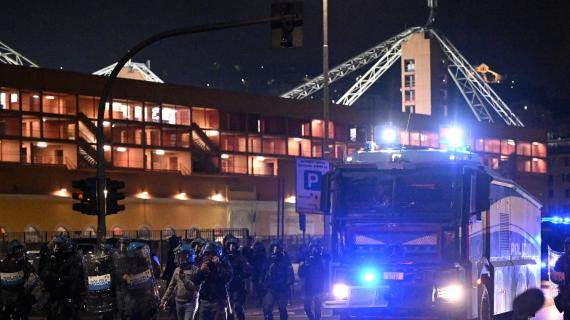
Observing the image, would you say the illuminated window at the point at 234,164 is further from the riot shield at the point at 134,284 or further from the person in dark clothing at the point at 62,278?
the riot shield at the point at 134,284

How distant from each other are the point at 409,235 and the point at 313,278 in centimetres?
530

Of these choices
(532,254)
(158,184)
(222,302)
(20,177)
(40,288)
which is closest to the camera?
(222,302)

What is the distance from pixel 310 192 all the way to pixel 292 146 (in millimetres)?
57794

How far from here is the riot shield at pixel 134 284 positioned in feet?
48.1

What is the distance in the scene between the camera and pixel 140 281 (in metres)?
14.7

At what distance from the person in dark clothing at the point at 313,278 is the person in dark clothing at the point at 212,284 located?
6069 mm

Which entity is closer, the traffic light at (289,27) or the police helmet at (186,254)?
the police helmet at (186,254)

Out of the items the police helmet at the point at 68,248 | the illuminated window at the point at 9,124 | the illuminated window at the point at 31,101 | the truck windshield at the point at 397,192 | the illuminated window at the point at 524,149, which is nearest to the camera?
the truck windshield at the point at 397,192

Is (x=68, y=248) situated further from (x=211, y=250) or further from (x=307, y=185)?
(x=307, y=185)

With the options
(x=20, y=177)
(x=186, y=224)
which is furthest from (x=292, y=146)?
(x=20, y=177)

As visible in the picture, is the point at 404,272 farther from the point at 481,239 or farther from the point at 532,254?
the point at 532,254

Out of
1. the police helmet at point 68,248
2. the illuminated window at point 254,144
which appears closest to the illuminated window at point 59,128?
the illuminated window at point 254,144

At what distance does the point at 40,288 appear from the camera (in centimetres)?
2041

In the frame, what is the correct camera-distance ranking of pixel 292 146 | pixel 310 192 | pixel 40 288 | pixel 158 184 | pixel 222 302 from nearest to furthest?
pixel 222 302 → pixel 40 288 → pixel 310 192 → pixel 158 184 → pixel 292 146
